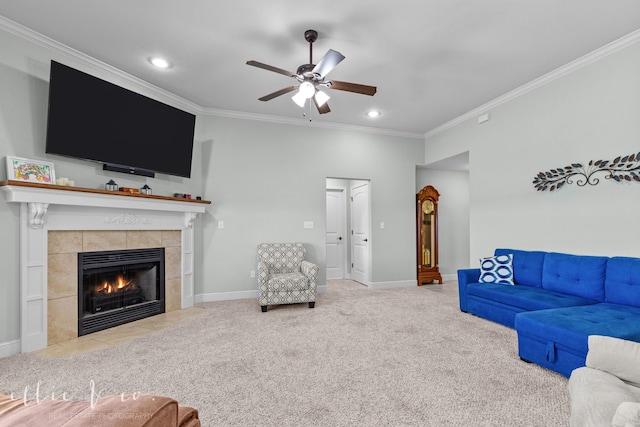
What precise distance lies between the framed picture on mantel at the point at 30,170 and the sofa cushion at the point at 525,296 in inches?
190

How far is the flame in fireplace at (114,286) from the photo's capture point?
11.9 ft

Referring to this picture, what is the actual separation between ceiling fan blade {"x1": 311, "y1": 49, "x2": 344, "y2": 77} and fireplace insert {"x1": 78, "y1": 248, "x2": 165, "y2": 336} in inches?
121

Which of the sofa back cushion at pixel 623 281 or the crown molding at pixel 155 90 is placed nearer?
the sofa back cushion at pixel 623 281

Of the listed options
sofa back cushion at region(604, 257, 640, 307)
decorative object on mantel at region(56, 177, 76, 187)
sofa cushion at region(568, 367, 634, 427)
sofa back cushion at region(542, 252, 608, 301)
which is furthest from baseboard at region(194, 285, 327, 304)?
sofa back cushion at region(604, 257, 640, 307)

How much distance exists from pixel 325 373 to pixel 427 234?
14.9ft

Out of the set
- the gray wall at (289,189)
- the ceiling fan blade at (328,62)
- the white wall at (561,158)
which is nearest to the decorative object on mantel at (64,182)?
the gray wall at (289,189)

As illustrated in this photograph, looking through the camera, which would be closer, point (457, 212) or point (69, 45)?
point (69, 45)

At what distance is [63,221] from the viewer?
10.5 ft

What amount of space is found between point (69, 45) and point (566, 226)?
576 cm

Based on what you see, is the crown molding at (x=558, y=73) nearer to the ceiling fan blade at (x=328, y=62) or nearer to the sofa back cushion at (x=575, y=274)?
the sofa back cushion at (x=575, y=274)

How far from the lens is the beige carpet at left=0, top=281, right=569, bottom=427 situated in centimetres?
196

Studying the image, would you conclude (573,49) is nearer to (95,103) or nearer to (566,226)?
(566,226)

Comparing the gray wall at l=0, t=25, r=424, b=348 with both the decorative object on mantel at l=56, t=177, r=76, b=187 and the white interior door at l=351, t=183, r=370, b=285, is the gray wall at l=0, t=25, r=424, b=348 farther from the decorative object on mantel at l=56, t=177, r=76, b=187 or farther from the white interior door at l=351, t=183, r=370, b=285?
the white interior door at l=351, t=183, r=370, b=285

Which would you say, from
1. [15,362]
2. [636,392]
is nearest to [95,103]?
[15,362]
